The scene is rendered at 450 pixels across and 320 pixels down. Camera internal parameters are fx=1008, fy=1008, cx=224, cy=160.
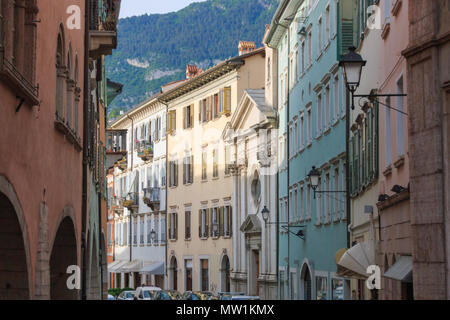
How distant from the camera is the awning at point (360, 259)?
23.5m

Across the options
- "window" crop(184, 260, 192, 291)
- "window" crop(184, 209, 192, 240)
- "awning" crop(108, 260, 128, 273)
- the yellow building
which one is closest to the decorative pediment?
the yellow building

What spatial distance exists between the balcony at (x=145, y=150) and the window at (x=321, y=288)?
118ft

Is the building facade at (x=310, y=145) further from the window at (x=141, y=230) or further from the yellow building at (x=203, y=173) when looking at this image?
the window at (x=141, y=230)

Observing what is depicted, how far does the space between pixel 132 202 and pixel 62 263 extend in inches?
2236

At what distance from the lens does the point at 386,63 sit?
22328 mm

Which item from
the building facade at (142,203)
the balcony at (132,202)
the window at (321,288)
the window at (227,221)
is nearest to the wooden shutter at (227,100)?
the window at (227,221)

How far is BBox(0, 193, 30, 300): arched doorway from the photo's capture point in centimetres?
1246

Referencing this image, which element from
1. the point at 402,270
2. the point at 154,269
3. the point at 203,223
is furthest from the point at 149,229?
the point at 402,270

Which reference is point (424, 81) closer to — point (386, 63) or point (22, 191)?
point (22, 191)

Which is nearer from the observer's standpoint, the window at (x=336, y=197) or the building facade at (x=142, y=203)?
the window at (x=336, y=197)

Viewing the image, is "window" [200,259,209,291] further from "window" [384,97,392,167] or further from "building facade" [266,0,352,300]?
"window" [384,97,392,167]
